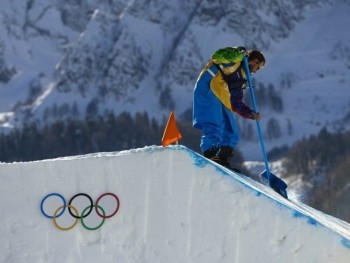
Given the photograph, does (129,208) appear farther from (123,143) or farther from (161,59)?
(161,59)

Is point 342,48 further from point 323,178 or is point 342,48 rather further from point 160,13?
point 323,178

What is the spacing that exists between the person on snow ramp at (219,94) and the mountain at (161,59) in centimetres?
15555

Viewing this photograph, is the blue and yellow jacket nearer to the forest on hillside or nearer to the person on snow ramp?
the person on snow ramp

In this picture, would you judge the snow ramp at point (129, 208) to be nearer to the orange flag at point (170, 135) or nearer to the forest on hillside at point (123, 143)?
the orange flag at point (170, 135)

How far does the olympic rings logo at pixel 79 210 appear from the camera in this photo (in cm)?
612

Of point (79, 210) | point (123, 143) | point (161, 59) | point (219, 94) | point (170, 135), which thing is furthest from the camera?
point (161, 59)

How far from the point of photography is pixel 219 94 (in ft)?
27.7

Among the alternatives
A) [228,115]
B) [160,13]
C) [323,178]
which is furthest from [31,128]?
[228,115]

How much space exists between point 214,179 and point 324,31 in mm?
179243

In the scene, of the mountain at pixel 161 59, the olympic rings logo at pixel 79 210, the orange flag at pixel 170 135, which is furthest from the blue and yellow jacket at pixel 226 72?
the mountain at pixel 161 59

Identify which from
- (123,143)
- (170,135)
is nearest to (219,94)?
(170,135)

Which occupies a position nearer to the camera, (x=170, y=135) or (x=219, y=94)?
(x=170, y=135)

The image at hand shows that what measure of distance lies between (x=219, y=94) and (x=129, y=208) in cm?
255

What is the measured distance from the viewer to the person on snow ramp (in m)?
8.45
